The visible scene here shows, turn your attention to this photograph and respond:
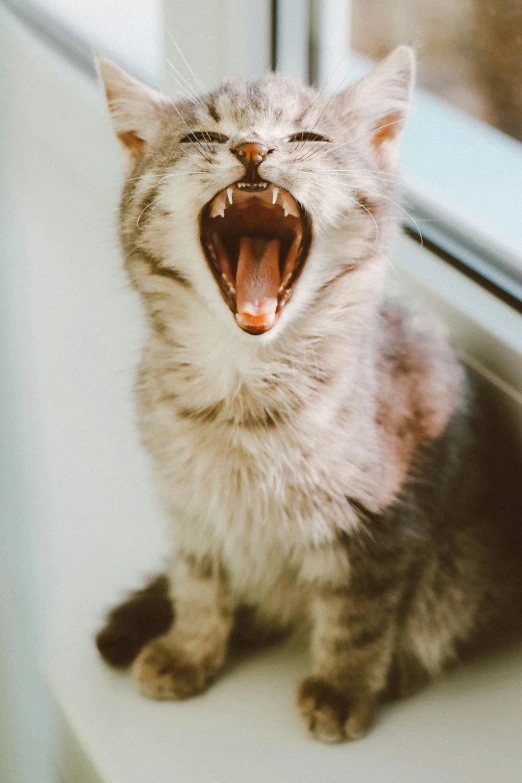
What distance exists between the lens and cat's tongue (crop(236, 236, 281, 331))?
2.55ft

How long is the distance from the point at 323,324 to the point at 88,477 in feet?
1.59

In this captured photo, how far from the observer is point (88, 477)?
1189 millimetres

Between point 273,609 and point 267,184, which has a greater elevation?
point 267,184

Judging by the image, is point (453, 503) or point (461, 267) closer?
point (453, 503)

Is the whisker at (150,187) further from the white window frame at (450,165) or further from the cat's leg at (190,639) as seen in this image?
the cat's leg at (190,639)

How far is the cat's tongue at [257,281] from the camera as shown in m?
0.78

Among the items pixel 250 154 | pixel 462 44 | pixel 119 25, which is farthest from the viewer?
pixel 119 25

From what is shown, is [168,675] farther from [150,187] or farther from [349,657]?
[150,187]

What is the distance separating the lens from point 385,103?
0.87 metres

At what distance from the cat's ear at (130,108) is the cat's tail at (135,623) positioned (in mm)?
465

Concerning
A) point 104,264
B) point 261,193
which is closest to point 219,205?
point 261,193

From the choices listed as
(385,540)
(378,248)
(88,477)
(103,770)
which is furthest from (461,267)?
(103,770)

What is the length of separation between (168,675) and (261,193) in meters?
0.48

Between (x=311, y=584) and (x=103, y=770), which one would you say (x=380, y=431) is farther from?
(x=103, y=770)
